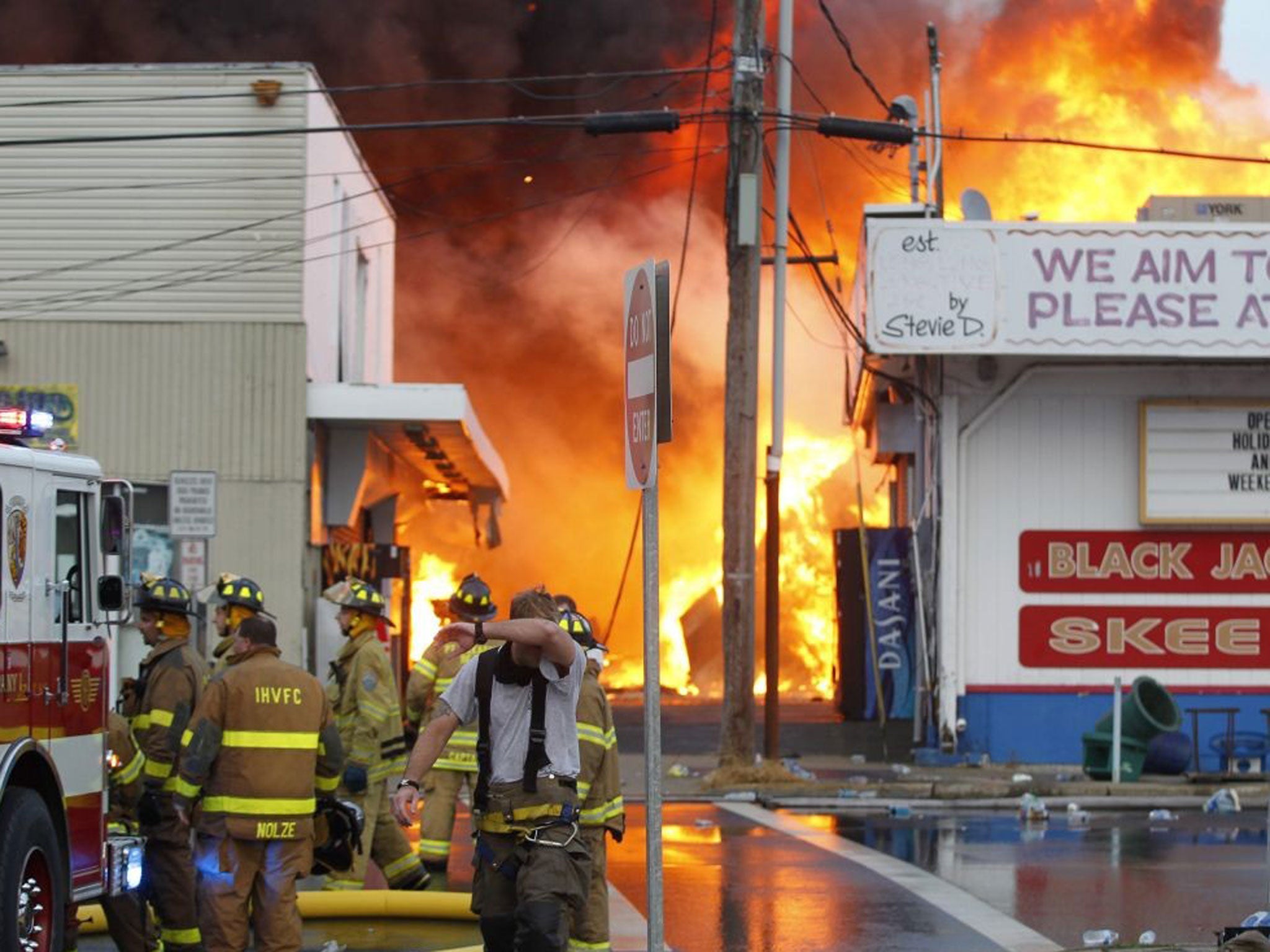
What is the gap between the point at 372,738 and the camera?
12.0 m

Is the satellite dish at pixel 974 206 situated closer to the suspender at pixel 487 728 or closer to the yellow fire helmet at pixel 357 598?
the yellow fire helmet at pixel 357 598

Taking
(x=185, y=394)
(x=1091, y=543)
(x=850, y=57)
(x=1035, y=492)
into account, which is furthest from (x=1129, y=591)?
(x=185, y=394)

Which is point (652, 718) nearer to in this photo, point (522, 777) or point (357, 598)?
point (522, 777)

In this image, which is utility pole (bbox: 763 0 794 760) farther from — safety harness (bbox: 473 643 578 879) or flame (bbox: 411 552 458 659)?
safety harness (bbox: 473 643 578 879)

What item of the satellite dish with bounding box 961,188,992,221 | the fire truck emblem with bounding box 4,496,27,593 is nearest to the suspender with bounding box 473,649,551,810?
the fire truck emblem with bounding box 4,496,27,593

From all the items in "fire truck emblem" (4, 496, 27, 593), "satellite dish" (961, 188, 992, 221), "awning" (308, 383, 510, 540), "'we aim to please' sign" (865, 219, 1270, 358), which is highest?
"satellite dish" (961, 188, 992, 221)

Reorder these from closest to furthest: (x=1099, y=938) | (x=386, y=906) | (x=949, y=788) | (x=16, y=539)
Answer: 1. (x=16, y=539)
2. (x=1099, y=938)
3. (x=386, y=906)
4. (x=949, y=788)

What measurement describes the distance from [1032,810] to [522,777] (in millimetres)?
10217

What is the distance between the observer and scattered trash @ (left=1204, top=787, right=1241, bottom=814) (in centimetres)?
1790

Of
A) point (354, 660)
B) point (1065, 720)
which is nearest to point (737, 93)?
point (1065, 720)

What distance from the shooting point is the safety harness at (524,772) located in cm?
783

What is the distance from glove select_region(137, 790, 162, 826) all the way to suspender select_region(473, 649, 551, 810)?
7.48 ft

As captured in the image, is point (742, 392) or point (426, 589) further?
point (426, 589)

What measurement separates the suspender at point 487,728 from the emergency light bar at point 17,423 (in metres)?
2.34
